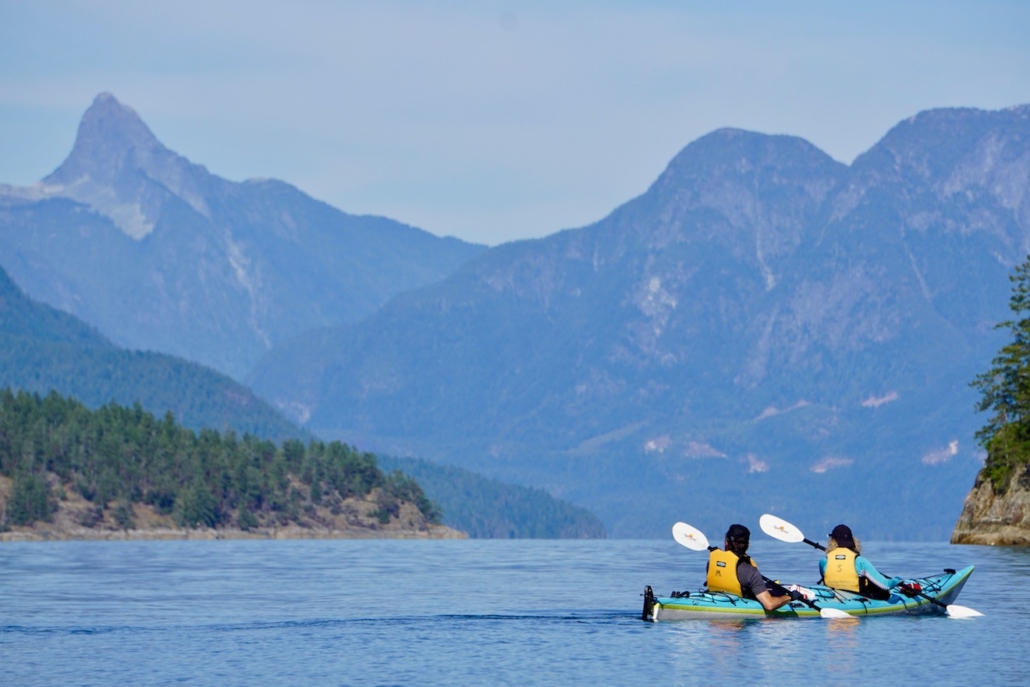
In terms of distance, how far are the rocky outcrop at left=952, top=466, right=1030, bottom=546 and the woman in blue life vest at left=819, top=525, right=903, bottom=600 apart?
92.8m

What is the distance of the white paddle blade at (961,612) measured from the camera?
266ft

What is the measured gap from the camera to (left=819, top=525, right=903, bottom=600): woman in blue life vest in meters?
79.1

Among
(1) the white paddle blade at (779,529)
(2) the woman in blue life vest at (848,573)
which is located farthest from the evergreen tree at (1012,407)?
(2) the woman in blue life vest at (848,573)

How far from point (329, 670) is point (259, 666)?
303 cm

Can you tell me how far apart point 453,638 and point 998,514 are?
113821 millimetres

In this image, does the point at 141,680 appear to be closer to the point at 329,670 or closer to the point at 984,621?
the point at 329,670

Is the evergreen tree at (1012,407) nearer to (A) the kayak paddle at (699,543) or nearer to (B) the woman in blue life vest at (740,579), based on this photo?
(A) the kayak paddle at (699,543)

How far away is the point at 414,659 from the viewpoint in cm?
6756

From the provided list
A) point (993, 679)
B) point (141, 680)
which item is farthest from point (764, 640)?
point (141, 680)

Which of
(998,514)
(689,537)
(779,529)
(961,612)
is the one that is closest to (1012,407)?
(998,514)

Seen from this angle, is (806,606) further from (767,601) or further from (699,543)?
(699,543)

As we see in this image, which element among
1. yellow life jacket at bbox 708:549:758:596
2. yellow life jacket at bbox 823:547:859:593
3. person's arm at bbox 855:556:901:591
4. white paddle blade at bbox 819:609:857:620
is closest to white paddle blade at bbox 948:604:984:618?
person's arm at bbox 855:556:901:591

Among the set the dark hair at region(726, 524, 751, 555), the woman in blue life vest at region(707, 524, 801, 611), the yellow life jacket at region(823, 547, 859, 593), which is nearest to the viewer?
the dark hair at region(726, 524, 751, 555)

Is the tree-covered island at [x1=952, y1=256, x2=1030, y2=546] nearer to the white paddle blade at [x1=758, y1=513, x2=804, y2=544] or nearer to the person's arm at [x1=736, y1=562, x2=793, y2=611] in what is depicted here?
the white paddle blade at [x1=758, y1=513, x2=804, y2=544]
